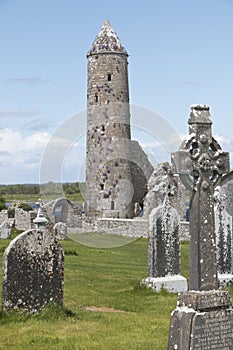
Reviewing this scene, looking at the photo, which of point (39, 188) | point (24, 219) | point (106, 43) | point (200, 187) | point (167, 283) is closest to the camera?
point (200, 187)

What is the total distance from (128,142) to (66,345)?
3101 cm

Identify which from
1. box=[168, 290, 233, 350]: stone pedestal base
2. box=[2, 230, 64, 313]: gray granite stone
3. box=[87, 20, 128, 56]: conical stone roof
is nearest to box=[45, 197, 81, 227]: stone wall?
box=[87, 20, 128, 56]: conical stone roof

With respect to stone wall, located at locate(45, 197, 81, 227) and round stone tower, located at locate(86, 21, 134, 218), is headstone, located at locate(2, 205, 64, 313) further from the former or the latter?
round stone tower, located at locate(86, 21, 134, 218)

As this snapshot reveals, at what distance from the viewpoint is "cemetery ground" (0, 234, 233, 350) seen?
9383mm

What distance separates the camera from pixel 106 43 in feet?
128

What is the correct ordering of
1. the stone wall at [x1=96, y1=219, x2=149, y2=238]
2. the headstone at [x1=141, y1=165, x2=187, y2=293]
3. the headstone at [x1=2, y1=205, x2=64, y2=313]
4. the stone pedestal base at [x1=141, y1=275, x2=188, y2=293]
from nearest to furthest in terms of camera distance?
1. the headstone at [x1=2, y1=205, x2=64, y2=313]
2. the stone pedestal base at [x1=141, y1=275, x2=188, y2=293]
3. the headstone at [x1=141, y1=165, x2=187, y2=293]
4. the stone wall at [x1=96, y1=219, x2=149, y2=238]

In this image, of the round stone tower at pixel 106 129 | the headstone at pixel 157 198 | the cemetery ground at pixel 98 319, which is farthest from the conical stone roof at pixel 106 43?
the cemetery ground at pixel 98 319

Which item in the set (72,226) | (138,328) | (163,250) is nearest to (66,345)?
(138,328)

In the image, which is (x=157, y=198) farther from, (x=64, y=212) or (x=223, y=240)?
(x=223, y=240)

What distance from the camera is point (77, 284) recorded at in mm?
15047

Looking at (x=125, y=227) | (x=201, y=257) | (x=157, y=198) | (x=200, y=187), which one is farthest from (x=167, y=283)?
(x=157, y=198)

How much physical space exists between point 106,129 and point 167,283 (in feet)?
82.1

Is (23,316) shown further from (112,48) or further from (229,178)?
(112,48)

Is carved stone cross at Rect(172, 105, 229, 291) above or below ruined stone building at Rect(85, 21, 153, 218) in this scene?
below
